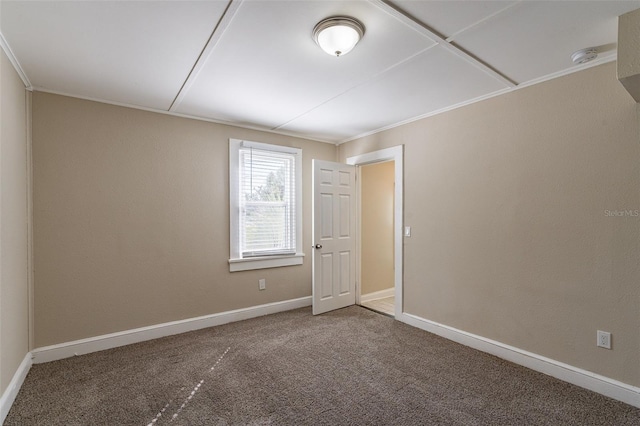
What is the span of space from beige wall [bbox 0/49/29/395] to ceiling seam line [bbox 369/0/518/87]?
8.14 ft

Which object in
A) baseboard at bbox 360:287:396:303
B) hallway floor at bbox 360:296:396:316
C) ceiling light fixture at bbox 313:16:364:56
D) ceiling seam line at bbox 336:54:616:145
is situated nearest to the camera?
ceiling light fixture at bbox 313:16:364:56

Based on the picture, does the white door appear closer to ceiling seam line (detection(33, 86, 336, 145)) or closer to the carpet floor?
ceiling seam line (detection(33, 86, 336, 145))

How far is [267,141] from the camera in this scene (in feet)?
13.3

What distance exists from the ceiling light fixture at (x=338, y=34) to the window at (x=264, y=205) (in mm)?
2141

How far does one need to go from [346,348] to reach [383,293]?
2.07m

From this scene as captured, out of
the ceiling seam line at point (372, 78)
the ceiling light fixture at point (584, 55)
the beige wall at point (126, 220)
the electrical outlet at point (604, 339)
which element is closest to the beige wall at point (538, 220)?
the electrical outlet at point (604, 339)

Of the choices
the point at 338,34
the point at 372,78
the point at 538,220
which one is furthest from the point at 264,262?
the point at 538,220

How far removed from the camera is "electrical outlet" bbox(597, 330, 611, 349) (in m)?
2.20

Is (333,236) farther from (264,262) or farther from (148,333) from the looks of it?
(148,333)

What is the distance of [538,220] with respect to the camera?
8.41 ft

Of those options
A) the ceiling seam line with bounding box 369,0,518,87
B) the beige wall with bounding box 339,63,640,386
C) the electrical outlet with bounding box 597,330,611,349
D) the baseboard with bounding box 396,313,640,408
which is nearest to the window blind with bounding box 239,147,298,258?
the beige wall with bounding box 339,63,640,386

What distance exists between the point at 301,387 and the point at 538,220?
2355 millimetres

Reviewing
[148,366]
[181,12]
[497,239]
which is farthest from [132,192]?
[497,239]

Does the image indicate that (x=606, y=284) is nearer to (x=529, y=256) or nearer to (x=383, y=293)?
(x=529, y=256)
